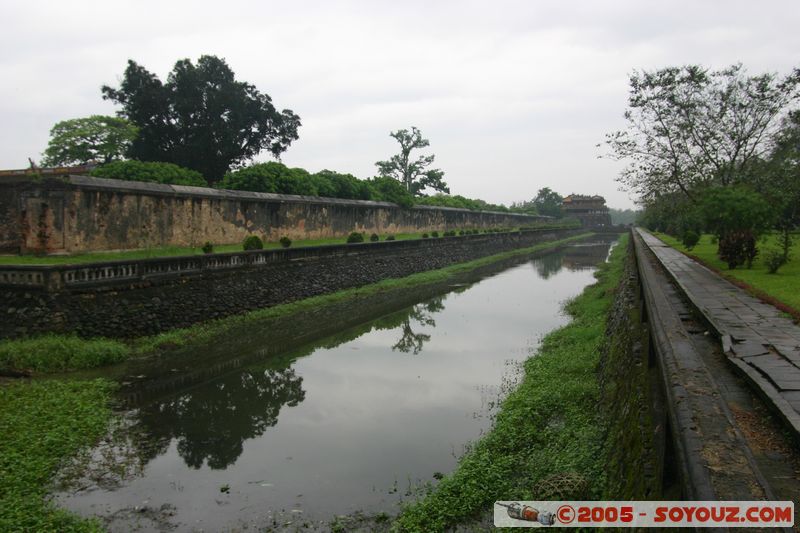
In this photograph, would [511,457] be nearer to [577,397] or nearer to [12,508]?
[577,397]

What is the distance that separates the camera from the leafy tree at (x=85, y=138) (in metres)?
28.6

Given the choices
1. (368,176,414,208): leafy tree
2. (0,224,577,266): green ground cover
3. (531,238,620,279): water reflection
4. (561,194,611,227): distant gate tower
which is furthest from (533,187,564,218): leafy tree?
(0,224,577,266): green ground cover

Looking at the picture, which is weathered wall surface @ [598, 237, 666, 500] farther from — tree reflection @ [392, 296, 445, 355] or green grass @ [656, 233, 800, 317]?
tree reflection @ [392, 296, 445, 355]

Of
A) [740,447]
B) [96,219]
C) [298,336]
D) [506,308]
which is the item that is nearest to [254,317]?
[298,336]

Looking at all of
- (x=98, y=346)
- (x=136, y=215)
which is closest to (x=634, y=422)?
(x=98, y=346)

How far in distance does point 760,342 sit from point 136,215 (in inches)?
496

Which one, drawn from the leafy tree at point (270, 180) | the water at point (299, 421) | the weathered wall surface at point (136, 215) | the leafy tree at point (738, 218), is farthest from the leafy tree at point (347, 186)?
the leafy tree at point (738, 218)

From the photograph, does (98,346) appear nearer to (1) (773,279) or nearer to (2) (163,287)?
(2) (163,287)

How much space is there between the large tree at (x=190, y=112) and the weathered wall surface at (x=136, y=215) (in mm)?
11650

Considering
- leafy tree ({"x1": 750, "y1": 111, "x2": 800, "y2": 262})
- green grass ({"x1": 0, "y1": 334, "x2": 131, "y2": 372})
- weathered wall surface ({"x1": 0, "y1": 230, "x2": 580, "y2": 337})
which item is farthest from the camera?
leafy tree ({"x1": 750, "y1": 111, "x2": 800, "y2": 262})

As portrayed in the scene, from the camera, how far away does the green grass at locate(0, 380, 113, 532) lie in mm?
3922

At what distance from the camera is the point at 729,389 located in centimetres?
377

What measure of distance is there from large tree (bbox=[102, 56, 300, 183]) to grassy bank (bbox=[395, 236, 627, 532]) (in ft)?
84.4

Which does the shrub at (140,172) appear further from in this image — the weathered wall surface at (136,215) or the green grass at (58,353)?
the green grass at (58,353)
